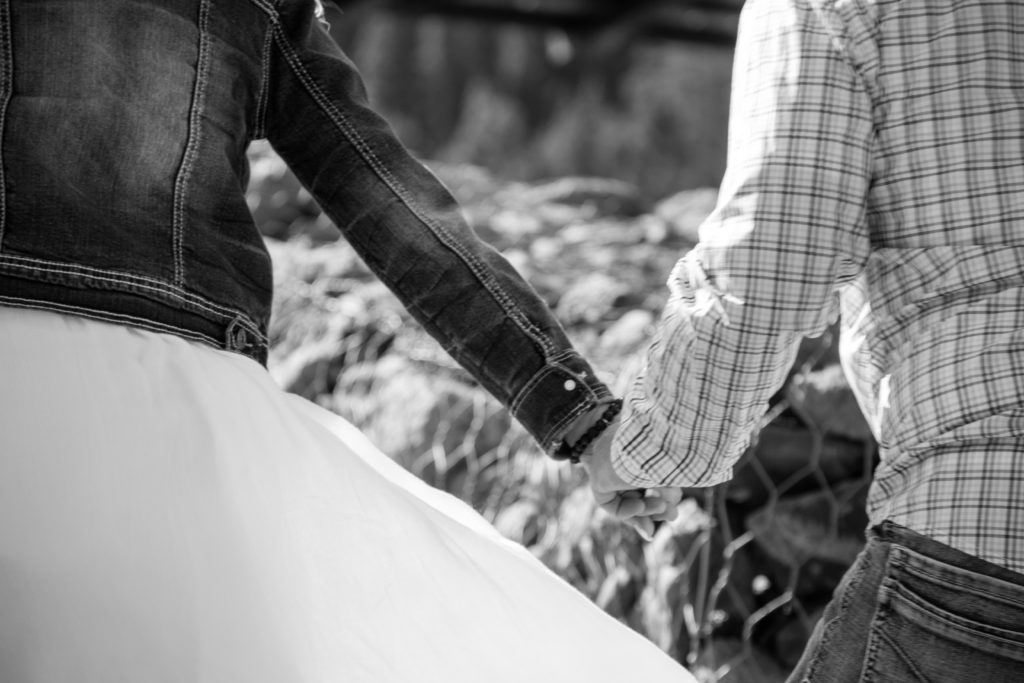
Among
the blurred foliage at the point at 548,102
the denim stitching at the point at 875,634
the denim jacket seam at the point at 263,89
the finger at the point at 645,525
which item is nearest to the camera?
the denim stitching at the point at 875,634

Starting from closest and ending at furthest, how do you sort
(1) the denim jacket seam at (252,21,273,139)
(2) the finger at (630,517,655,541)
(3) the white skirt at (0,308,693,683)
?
(3) the white skirt at (0,308,693,683), (1) the denim jacket seam at (252,21,273,139), (2) the finger at (630,517,655,541)

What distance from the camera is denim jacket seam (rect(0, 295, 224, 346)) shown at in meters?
0.98

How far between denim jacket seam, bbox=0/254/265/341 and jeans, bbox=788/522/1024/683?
0.58 meters

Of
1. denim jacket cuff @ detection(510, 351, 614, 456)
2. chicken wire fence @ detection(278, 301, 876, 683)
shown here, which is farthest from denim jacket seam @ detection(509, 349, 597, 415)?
chicken wire fence @ detection(278, 301, 876, 683)

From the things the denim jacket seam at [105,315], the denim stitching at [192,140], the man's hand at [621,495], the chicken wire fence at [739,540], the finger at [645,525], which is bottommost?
the chicken wire fence at [739,540]

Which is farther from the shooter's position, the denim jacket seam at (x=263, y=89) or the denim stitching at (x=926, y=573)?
the denim jacket seam at (x=263, y=89)

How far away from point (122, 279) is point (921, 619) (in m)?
0.69

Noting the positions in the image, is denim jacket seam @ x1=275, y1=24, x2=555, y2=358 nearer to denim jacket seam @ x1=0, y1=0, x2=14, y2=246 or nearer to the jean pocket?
denim jacket seam @ x1=0, y1=0, x2=14, y2=246

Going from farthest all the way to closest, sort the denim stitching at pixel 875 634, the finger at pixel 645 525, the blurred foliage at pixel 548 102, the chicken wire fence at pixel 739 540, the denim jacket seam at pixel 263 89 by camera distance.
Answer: the blurred foliage at pixel 548 102 → the chicken wire fence at pixel 739 540 → the finger at pixel 645 525 → the denim jacket seam at pixel 263 89 → the denim stitching at pixel 875 634

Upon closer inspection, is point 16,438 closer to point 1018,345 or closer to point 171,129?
point 171,129

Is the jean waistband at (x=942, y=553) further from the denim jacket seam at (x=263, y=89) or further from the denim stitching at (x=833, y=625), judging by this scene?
the denim jacket seam at (x=263, y=89)

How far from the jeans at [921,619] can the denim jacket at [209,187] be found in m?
0.35

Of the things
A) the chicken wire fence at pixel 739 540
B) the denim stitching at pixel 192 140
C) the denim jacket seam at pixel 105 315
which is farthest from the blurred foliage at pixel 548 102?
the denim jacket seam at pixel 105 315

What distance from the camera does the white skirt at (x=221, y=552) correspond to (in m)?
0.85
